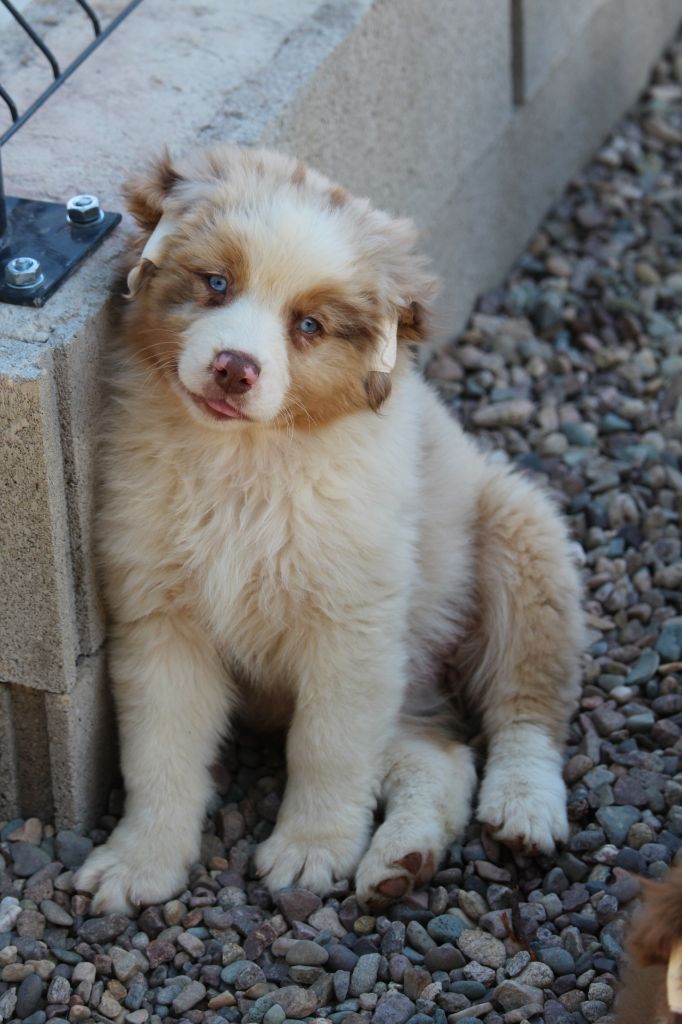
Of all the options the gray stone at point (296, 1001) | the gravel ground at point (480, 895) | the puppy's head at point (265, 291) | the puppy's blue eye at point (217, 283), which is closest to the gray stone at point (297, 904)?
the gravel ground at point (480, 895)

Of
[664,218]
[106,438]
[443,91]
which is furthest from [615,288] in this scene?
[106,438]

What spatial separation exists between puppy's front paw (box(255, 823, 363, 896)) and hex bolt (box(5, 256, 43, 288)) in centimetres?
152

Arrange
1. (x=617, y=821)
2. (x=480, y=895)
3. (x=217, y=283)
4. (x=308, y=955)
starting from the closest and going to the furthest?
(x=217, y=283) → (x=308, y=955) → (x=480, y=895) → (x=617, y=821)

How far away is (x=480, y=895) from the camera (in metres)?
3.66

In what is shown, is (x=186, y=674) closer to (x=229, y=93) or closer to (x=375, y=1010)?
(x=375, y=1010)

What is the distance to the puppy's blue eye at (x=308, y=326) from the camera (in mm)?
3229

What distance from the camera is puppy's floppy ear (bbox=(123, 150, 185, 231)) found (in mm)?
3355

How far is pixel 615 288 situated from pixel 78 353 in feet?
11.1

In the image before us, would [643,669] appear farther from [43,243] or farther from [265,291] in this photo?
[43,243]

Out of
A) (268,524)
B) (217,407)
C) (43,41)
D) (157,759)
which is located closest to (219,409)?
(217,407)

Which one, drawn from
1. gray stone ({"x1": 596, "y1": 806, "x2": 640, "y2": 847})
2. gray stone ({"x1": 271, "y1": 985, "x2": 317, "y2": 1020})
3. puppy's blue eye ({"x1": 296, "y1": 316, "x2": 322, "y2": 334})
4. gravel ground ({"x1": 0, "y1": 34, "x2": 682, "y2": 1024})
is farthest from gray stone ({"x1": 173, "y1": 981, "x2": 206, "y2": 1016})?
puppy's blue eye ({"x1": 296, "y1": 316, "x2": 322, "y2": 334})

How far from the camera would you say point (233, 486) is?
3471 mm

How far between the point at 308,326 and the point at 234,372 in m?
0.25

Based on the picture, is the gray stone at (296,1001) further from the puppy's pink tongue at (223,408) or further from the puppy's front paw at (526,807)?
the puppy's pink tongue at (223,408)
